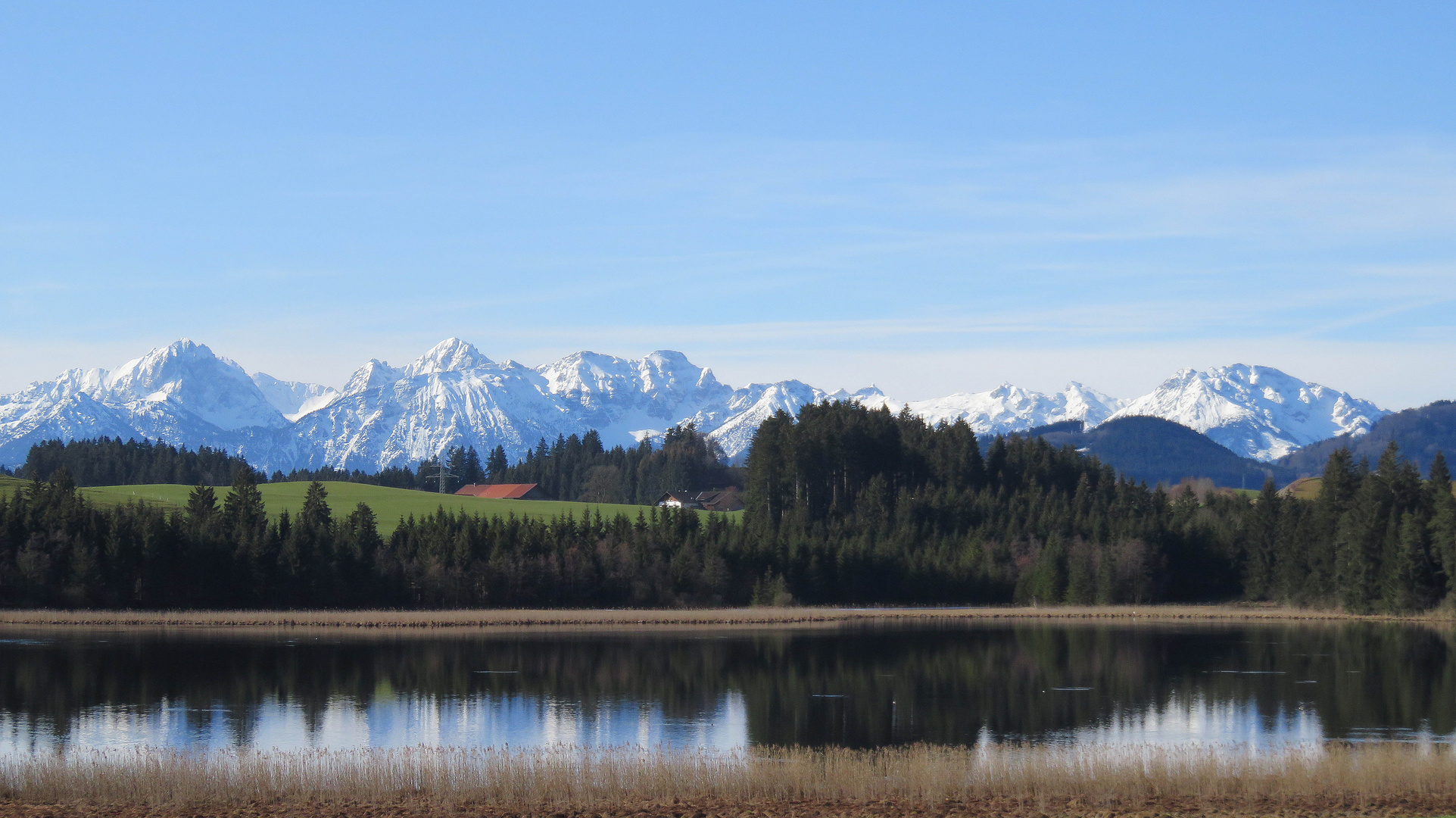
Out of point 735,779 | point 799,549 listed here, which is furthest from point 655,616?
point 735,779

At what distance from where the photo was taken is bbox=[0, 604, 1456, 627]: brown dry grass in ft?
307

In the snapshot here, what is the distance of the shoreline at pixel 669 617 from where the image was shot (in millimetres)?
93438

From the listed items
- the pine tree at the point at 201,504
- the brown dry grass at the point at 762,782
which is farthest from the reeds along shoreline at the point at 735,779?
the pine tree at the point at 201,504

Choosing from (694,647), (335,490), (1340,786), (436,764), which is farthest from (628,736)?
(335,490)

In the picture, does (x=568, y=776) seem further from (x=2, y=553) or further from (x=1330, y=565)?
(x=1330, y=565)

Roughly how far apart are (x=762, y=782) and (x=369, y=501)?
6130 inches

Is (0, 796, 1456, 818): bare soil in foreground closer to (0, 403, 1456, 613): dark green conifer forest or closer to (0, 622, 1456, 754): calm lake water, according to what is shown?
(0, 622, 1456, 754): calm lake water

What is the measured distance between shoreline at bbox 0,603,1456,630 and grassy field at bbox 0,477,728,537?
5405 centimetres

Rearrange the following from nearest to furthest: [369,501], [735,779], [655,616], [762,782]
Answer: [762,782] → [735,779] → [655,616] → [369,501]

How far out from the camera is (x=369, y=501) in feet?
597

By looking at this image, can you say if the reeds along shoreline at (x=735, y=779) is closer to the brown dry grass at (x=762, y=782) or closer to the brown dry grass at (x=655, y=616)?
the brown dry grass at (x=762, y=782)

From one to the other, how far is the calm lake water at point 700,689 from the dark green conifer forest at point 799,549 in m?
18.2

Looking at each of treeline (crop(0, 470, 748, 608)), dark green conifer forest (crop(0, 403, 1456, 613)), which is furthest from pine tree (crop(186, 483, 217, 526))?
dark green conifer forest (crop(0, 403, 1456, 613))

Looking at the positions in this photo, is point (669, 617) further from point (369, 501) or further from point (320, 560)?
point (369, 501)
